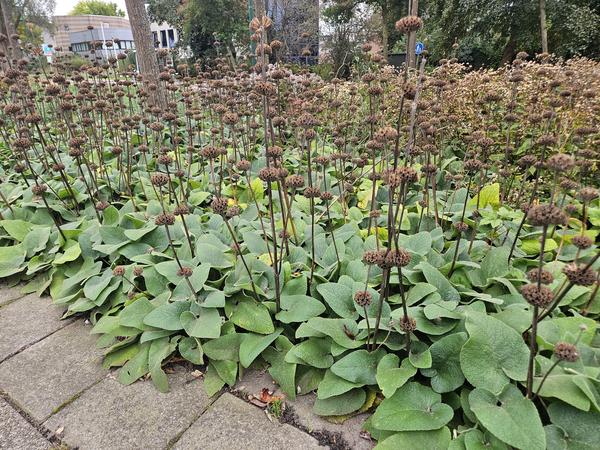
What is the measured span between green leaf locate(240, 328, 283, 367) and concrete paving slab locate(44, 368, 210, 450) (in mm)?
272

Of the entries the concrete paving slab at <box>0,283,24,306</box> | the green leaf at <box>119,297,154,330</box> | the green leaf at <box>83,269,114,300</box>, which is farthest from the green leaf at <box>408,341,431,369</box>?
the concrete paving slab at <box>0,283,24,306</box>

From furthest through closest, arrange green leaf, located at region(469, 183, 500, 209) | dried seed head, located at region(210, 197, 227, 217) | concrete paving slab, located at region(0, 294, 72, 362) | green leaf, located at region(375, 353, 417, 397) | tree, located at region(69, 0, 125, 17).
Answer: tree, located at region(69, 0, 125, 17), green leaf, located at region(469, 183, 500, 209), concrete paving slab, located at region(0, 294, 72, 362), dried seed head, located at region(210, 197, 227, 217), green leaf, located at region(375, 353, 417, 397)

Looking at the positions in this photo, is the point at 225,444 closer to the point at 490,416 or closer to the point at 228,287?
the point at 228,287

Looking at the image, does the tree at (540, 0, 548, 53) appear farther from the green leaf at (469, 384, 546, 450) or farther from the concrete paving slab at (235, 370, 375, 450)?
the concrete paving slab at (235, 370, 375, 450)

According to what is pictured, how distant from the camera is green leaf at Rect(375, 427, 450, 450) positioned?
5.39ft

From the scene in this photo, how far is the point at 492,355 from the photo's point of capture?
180 centimetres

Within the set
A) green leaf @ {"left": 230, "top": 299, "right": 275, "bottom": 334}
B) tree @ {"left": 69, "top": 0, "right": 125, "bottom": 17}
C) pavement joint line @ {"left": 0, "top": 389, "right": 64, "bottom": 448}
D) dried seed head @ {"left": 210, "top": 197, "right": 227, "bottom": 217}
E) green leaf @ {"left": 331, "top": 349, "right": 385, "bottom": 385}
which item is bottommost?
pavement joint line @ {"left": 0, "top": 389, "right": 64, "bottom": 448}

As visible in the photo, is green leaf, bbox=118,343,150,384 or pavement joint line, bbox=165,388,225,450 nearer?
pavement joint line, bbox=165,388,225,450

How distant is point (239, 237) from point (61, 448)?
1.71 m

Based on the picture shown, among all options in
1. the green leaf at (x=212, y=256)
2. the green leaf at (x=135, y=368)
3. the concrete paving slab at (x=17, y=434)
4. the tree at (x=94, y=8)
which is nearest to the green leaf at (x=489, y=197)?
the green leaf at (x=212, y=256)

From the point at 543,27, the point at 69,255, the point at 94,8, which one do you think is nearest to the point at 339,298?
the point at 69,255

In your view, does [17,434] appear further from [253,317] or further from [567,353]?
[567,353]

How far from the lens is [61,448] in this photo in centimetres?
182

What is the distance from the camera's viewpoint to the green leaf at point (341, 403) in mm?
1899
